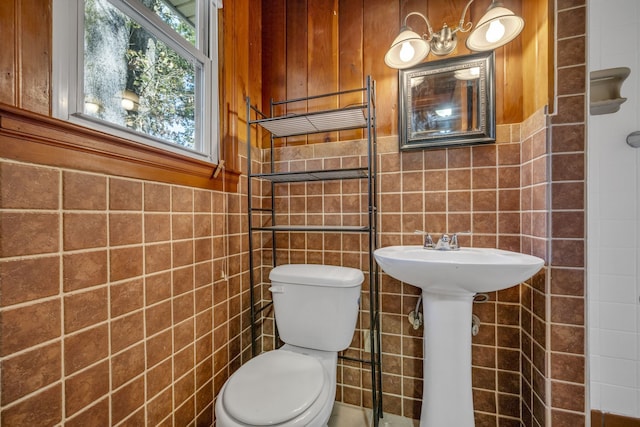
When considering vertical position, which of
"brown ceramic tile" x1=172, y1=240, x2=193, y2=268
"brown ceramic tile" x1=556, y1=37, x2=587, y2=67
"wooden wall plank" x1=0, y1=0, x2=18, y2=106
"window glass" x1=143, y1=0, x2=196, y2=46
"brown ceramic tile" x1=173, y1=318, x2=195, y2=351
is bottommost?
"brown ceramic tile" x1=173, y1=318, x2=195, y2=351

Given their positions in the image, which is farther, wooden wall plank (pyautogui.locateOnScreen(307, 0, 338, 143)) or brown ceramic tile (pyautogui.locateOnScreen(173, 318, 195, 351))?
wooden wall plank (pyautogui.locateOnScreen(307, 0, 338, 143))

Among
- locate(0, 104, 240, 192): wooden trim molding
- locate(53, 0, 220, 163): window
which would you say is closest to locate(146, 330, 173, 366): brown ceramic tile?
locate(0, 104, 240, 192): wooden trim molding

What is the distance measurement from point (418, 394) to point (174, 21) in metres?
2.12

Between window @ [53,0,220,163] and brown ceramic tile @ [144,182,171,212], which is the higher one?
window @ [53,0,220,163]

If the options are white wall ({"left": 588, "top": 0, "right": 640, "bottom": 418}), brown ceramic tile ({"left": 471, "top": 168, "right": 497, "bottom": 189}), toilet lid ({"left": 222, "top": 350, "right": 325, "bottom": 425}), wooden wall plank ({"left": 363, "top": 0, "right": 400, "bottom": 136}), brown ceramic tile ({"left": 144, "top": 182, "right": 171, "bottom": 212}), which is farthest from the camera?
wooden wall plank ({"left": 363, "top": 0, "right": 400, "bottom": 136})

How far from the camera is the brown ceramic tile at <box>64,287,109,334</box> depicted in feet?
2.21

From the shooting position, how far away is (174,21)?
1078 mm

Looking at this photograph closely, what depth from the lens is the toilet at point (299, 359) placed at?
2.60ft

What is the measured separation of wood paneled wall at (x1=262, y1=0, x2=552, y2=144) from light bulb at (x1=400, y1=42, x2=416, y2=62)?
151mm

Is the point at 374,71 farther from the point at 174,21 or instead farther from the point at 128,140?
the point at 128,140

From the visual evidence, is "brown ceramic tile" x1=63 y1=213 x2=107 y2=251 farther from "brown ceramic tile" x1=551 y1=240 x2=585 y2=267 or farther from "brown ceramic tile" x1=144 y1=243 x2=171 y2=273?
"brown ceramic tile" x1=551 y1=240 x2=585 y2=267

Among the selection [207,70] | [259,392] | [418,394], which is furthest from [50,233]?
[418,394]

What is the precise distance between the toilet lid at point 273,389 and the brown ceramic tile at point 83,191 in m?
0.75

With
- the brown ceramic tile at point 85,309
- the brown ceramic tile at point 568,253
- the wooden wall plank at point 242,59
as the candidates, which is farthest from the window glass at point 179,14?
the brown ceramic tile at point 568,253
